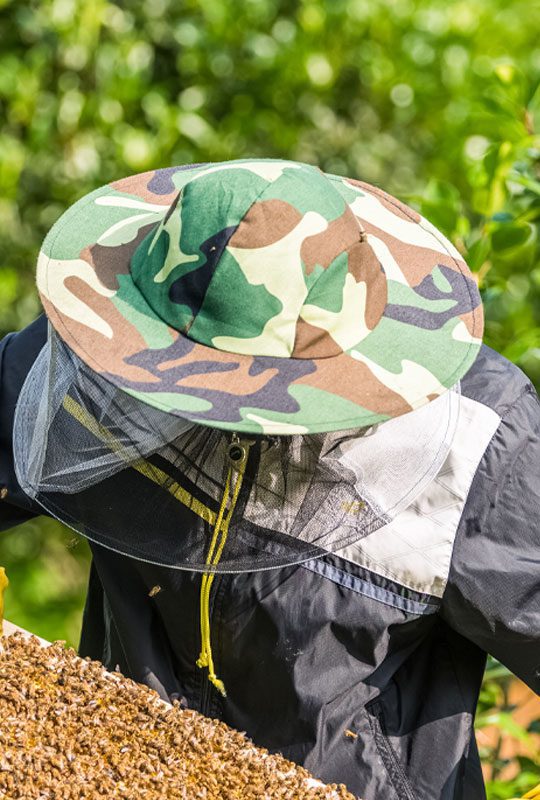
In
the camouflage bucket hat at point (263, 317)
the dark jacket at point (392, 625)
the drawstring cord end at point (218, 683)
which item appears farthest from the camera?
the drawstring cord end at point (218, 683)

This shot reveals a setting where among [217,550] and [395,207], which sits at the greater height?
[395,207]

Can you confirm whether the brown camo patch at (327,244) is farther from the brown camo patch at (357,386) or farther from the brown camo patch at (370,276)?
the brown camo patch at (357,386)

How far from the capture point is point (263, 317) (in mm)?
1309

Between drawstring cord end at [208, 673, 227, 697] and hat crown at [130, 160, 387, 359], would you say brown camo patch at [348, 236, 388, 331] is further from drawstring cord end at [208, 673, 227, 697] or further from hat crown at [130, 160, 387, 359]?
drawstring cord end at [208, 673, 227, 697]

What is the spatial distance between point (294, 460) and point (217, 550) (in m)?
0.19

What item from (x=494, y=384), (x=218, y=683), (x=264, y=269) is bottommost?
(x=218, y=683)

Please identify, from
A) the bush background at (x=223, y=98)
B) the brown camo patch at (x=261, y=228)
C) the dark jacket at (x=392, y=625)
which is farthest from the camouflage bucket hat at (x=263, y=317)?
the bush background at (x=223, y=98)

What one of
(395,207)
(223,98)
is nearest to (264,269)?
(395,207)

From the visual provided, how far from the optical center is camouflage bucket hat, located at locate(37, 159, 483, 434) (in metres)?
1.27

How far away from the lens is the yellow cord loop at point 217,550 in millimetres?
1473

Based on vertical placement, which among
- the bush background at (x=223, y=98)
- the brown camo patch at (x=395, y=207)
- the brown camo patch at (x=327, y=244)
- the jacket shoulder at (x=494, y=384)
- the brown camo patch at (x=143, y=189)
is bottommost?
the bush background at (x=223, y=98)

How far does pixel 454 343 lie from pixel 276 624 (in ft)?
1.83

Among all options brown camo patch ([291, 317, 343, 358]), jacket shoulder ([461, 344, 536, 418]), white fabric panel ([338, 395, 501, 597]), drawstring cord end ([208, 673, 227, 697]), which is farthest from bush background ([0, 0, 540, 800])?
brown camo patch ([291, 317, 343, 358])

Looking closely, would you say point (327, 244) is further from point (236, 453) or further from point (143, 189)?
point (143, 189)
